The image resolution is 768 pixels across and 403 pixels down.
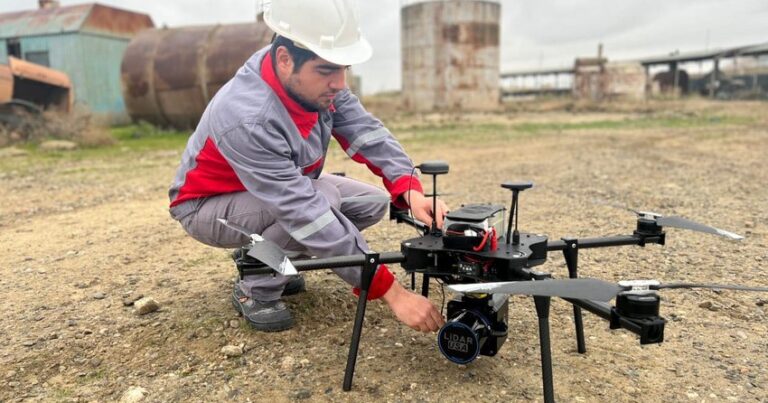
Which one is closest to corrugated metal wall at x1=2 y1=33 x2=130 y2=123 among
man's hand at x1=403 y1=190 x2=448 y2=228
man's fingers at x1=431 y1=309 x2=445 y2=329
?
man's hand at x1=403 y1=190 x2=448 y2=228

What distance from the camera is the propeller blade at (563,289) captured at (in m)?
1.58

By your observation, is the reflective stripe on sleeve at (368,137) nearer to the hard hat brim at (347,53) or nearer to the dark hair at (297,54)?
the hard hat brim at (347,53)

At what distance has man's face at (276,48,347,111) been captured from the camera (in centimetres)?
232

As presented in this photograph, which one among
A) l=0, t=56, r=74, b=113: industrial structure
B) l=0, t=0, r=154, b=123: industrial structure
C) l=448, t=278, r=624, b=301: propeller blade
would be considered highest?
l=0, t=0, r=154, b=123: industrial structure

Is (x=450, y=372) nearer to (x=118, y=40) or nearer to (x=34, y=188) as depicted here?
(x=34, y=188)

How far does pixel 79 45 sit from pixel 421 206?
697 inches

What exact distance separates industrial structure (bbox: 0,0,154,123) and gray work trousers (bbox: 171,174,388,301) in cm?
1651

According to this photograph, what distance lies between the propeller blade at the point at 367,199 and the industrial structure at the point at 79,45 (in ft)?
54.6

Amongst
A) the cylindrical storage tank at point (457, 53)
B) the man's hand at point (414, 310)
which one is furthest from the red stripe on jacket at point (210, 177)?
the cylindrical storage tank at point (457, 53)

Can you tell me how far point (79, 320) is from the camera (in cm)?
284

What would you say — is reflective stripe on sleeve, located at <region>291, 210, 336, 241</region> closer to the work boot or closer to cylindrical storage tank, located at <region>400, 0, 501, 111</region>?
the work boot

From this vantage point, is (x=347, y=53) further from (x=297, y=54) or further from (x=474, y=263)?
(x=474, y=263)

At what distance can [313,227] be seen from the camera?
2.20 meters

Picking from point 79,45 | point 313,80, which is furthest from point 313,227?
point 79,45
